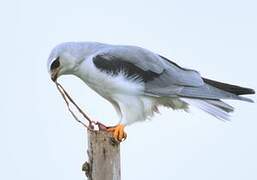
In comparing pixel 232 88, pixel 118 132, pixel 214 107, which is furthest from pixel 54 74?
pixel 232 88

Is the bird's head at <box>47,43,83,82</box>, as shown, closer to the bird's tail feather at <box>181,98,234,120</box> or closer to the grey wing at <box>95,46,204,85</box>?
the grey wing at <box>95,46,204,85</box>

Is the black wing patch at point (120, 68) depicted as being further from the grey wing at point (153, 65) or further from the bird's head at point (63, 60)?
the bird's head at point (63, 60)

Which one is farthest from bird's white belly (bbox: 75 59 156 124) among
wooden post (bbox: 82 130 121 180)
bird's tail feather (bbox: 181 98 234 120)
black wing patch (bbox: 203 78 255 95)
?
wooden post (bbox: 82 130 121 180)

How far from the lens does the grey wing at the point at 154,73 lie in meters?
7.70

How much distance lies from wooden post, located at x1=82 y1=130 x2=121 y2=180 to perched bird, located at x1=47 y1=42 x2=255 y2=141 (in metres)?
0.79

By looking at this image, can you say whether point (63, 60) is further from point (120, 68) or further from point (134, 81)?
point (134, 81)

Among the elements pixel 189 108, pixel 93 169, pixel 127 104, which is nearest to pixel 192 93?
pixel 189 108

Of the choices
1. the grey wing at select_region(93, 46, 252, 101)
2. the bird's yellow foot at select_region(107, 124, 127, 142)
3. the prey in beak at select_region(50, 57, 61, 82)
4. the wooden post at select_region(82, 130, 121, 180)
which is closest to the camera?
the wooden post at select_region(82, 130, 121, 180)

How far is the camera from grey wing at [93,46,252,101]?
7.70m

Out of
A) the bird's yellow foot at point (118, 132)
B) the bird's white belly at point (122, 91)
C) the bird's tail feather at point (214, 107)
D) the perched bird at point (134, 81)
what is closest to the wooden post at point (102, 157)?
the bird's yellow foot at point (118, 132)

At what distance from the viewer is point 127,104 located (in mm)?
7629

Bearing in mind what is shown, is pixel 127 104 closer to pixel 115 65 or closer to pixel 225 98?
pixel 115 65

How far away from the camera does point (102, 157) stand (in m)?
6.54

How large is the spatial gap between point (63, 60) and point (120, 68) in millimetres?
572
